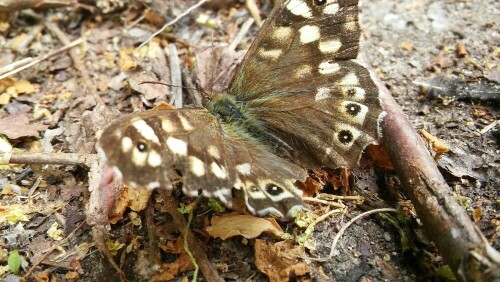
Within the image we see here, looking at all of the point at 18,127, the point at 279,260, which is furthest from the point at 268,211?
the point at 18,127

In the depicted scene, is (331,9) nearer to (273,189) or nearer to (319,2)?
(319,2)

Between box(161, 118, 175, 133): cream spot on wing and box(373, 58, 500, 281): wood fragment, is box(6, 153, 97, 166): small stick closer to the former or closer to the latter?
box(161, 118, 175, 133): cream spot on wing

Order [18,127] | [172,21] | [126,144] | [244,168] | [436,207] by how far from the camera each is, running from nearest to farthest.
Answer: [126,144] < [436,207] < [244,168] < [18,127] < [172,21]

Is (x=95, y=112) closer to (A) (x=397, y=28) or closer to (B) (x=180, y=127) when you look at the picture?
(B) (x=180, y=127)

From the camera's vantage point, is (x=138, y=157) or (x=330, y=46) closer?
(x=138, y=157)

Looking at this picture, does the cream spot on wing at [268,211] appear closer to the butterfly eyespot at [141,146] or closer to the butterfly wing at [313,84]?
the butterfly wing at [313,84]

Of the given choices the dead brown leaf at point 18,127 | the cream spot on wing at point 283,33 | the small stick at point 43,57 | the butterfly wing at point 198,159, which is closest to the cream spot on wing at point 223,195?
the butterfly wing at point 198,159

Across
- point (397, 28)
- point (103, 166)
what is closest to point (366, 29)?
point (397, 28)
